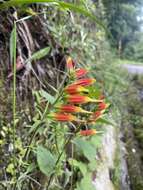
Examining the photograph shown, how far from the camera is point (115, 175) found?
2801 mm

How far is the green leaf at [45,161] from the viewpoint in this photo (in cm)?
120

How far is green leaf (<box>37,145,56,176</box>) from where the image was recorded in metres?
1.20

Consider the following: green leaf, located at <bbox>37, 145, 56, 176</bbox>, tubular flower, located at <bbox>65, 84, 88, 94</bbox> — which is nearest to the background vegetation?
green leaf, located at <bbox>37, 145, 56, 176</bbox>

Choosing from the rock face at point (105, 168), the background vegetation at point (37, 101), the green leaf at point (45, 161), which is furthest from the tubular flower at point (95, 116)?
the rock face at point (105, 168)

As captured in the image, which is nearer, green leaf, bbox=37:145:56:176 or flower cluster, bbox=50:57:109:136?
flower cluster, bbox=50:57:109:136

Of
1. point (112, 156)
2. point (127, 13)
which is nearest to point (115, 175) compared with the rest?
point (112, 156)

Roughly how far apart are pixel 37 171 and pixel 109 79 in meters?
3.36

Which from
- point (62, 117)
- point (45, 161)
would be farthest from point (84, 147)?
point (62, 117)

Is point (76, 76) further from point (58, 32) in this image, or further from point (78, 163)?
point (58, 32)

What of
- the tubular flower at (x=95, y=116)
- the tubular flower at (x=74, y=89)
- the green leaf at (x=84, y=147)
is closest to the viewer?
the tubular flower at (x=74, y=89)

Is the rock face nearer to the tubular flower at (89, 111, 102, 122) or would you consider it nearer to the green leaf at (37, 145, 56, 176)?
the green leaf at (37, 145, 56, 176)

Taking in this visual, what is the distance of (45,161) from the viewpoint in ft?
3.98

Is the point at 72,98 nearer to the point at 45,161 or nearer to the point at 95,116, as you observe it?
the point at 95,116

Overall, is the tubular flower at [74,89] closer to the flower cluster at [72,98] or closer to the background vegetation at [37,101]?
the flower cluster at [72,98]
